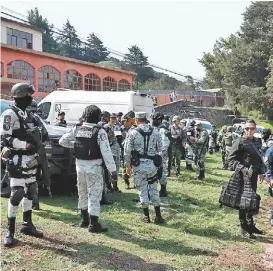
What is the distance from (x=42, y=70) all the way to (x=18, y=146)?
88.2ft

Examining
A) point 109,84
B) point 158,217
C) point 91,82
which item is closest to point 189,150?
point 158,217

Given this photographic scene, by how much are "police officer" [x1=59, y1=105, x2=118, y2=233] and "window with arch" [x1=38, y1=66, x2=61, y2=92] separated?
84.5 ft

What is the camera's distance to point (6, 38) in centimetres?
3612

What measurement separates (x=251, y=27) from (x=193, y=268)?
150ft

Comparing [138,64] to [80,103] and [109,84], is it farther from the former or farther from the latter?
[80,103]

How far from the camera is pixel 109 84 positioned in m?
37.9

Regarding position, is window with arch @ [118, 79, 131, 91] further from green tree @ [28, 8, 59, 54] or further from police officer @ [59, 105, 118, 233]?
green tree @ [28, 8, 59, 54]

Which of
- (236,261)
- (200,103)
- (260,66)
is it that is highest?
(260,66)

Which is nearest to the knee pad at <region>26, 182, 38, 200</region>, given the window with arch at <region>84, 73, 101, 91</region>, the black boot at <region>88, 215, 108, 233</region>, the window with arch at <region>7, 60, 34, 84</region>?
the black boot at <region>88, 215, 108, 233</region>

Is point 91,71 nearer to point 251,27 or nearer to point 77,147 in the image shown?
point 251,27

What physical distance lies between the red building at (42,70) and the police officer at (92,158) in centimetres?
1973

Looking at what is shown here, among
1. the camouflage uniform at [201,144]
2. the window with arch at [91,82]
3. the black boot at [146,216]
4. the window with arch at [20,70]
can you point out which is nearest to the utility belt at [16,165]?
the black boot at [146,216]

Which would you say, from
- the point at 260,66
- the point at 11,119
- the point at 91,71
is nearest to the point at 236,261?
the point at 11,119

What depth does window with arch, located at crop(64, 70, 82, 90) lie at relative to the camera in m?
33.4
